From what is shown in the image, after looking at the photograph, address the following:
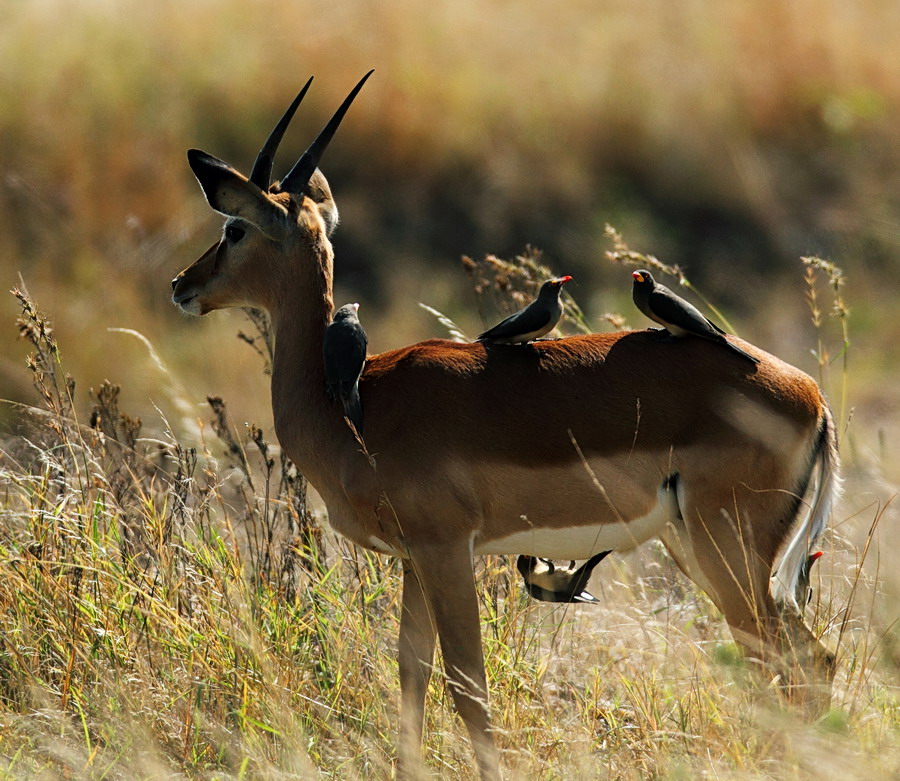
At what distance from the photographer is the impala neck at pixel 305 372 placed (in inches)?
183

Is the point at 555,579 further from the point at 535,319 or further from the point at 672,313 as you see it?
the point at 672,313

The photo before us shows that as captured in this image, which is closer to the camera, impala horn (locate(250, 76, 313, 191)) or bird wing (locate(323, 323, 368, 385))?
bird wing (locate(323, 323, 368, 385))

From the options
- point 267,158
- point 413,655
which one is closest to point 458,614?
point 413,655

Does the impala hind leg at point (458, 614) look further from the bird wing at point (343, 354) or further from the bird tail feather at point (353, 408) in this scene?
the bird wing at point (343, 354)

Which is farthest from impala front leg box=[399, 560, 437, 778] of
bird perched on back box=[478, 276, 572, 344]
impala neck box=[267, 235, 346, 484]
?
bird perched on back box=[478, 276, 572, 344]

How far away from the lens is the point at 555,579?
5.00 m

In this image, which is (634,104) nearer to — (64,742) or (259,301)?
(259,301)

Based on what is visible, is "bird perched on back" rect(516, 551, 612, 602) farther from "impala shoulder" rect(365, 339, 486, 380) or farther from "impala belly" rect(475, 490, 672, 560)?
"impala shoulder" rect(365, 339, 486, 380)

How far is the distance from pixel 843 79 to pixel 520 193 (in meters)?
4.50

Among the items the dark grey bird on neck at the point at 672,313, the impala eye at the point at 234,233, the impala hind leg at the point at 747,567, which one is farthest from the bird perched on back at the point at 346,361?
the impala hind leg at the point at 747,567

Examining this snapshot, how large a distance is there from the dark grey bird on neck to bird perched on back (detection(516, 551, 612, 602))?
876 millimetres

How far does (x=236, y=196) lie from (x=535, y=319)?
110 cm

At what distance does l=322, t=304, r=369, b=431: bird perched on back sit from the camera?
455 cm

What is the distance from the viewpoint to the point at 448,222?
44.3 ft
